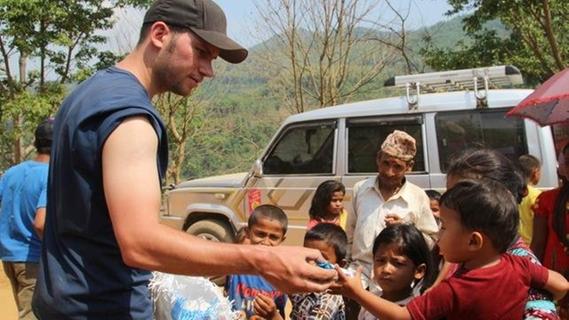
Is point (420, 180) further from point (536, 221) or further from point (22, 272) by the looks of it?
point (22, 272)

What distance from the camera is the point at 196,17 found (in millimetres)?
1762

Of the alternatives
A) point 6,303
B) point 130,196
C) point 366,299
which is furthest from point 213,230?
point 130,196

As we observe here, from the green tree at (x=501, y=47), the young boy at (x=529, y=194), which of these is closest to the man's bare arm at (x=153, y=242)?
the young boy at (x=529, y=194)

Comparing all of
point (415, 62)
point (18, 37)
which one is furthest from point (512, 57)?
point (18, 37)

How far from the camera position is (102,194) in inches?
64.4

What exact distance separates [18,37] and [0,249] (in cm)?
894

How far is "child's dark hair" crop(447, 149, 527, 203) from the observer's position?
8.16 ft

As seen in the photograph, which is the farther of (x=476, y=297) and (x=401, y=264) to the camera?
(x=401, y=264)

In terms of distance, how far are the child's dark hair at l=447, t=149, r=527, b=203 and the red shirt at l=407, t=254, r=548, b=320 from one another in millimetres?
549

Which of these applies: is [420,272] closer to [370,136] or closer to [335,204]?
[335,204]

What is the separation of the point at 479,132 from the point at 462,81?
2.02 ft

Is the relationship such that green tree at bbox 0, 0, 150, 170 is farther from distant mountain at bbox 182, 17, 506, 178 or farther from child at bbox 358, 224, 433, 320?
child at bbox 358, 224, 433, 320

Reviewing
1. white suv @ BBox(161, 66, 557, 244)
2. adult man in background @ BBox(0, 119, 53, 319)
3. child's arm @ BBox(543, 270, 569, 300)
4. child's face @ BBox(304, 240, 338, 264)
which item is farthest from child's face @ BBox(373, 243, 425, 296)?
white suv @ BBox(161, 66, 557, 244)

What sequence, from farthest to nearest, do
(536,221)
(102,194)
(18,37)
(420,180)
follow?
1. (18,37)
2. (420,180)
3. (536,221)
4. (102,194)
